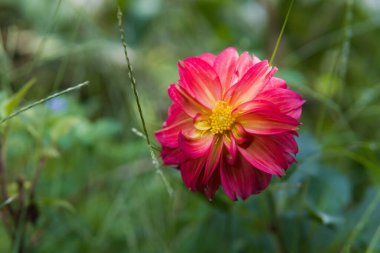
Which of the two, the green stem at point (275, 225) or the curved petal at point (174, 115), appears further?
the green stem at point (275, 225)

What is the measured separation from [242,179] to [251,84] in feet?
0.30

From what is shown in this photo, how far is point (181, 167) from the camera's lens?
0.53 meters

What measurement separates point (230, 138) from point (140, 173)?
595 millimetres

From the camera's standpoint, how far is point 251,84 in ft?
1.71

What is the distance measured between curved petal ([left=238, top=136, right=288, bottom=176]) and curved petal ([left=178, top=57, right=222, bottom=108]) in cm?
7

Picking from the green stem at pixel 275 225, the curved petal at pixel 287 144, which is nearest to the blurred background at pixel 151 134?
the green stem at pixel 275 225

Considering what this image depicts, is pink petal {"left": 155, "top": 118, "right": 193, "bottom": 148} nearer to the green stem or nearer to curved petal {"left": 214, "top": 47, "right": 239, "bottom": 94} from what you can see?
curved petal {"left": 214, "top": 47, "right": 239, "bottom": 94}

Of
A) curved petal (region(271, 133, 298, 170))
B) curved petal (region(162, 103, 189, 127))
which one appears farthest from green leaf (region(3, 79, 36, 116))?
curved petal (region(271, 133, 298, 170))

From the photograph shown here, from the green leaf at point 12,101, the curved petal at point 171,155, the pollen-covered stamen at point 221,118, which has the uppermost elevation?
the green leaf at point 12,101

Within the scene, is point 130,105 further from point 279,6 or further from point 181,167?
point 181,167

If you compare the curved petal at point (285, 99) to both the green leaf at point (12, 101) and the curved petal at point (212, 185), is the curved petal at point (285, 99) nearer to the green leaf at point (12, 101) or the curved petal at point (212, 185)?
the curved petal at point (212, 185)

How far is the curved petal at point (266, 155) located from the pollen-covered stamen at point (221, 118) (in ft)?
0.09

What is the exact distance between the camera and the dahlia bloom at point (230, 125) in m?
0.51

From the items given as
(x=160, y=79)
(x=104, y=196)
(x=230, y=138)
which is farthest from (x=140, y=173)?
(x=230, y=138)
